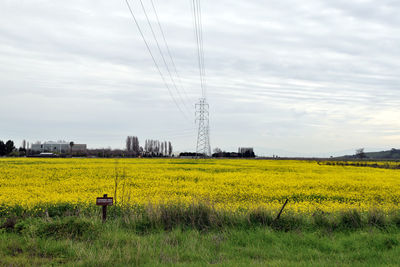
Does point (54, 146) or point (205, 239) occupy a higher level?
point (54, 146)

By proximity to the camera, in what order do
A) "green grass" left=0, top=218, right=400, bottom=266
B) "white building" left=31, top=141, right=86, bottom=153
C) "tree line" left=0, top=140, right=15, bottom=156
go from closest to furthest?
"green grass" left=0, top=218, right=400, bottom=266, "tree line" left=0, top=140, right=15, bottom=156, "white building" left=31, top=141, right=86, bottom=153

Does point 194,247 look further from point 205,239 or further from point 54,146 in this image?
point 54,146

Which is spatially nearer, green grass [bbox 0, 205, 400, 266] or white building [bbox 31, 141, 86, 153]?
green grass [bbox 0, 205, 400, 266]

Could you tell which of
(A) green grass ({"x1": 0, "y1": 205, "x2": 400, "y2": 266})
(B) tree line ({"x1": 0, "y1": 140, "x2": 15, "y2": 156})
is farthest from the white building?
(A) green grass ({"x1": 0, "y1": 205, "x2": 400, "y2": 266})

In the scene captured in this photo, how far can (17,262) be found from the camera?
6.64 m

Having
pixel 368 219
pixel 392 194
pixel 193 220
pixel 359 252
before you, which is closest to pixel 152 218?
pixel 193 220

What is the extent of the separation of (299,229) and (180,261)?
4108 millimetres

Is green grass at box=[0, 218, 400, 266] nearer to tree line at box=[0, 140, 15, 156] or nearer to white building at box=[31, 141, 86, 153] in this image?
tree line at box=[0, 140, 15, 156]

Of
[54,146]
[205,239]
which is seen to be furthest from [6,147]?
[205,239]

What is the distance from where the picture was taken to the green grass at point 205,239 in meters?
6.90

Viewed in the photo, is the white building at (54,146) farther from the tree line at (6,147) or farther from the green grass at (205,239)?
the green grass at (205,239)

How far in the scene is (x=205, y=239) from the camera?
27.6 feet

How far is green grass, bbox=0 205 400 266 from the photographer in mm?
6898

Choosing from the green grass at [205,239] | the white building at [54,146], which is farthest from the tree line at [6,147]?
the green grass at [205,239]
